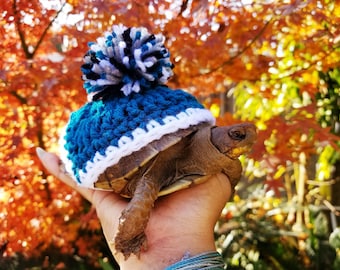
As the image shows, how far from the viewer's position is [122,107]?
1.04m

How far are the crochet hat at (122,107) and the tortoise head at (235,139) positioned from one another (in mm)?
85

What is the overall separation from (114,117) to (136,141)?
0.25 ft

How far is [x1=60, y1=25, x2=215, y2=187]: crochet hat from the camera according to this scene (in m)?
1.01

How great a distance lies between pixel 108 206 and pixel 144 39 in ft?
1.30

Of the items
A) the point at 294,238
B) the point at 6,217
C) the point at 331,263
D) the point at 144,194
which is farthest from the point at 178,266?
the point at 294,238

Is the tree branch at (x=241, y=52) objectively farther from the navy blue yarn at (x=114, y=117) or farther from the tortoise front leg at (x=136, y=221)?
the tortoise front leg at (x=136, y=221)

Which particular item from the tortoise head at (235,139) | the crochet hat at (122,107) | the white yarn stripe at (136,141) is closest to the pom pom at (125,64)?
the crochet hat at (122,107)

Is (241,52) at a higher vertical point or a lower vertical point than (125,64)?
lower

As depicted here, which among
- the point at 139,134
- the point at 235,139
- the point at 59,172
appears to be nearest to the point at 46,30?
the point at 59,172

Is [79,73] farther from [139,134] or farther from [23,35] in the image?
[139,134]

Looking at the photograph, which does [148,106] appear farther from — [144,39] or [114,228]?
[114,228]

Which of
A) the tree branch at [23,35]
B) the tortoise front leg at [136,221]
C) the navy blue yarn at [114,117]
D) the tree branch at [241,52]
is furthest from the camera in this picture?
the tree branch at [241,52]

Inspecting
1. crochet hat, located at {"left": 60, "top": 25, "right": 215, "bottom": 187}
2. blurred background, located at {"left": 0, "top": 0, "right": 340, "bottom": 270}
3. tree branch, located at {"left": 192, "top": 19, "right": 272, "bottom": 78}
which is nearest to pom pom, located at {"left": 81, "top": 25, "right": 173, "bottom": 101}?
crochet hat, located at {"left": 60, "top": 25, "right": 215, "bottom": 187}

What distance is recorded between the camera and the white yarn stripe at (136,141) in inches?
39.2
